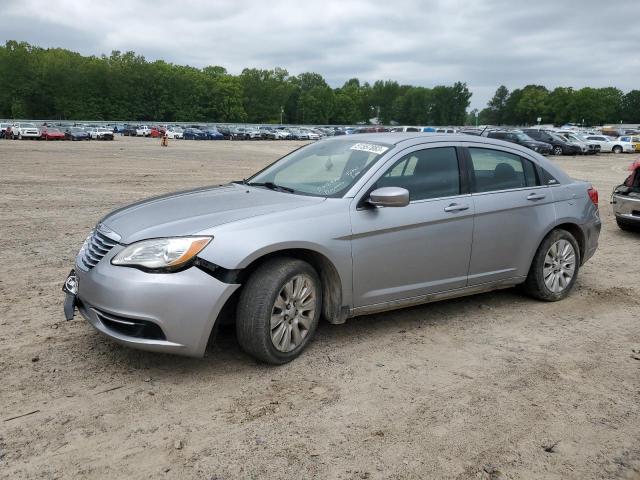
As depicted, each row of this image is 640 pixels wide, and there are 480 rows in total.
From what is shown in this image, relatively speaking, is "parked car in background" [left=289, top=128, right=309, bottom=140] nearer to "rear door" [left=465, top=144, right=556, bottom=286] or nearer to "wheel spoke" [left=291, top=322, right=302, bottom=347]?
"rear door" [left=465, top=144, right=556, bottom=286]

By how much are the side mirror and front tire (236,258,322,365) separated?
2.30 ft

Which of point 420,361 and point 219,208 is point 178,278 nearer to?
point 219,208

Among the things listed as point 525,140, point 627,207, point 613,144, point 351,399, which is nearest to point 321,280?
point 351,399

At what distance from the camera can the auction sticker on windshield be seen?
15.6 ft

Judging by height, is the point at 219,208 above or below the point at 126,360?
above

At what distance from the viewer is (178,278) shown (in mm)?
3629

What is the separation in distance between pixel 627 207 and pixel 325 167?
661cm

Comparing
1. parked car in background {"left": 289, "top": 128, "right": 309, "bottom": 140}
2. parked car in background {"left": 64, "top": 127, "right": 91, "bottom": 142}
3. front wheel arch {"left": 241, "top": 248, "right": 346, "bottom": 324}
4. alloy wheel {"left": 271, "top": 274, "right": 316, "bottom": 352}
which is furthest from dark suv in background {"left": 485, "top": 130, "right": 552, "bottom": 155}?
parked car in background {"left": 289, "top": 128, "right": 309, "bottom": 140}

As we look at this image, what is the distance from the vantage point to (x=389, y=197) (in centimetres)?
423

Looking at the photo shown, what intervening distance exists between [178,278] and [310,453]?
4.38 feet

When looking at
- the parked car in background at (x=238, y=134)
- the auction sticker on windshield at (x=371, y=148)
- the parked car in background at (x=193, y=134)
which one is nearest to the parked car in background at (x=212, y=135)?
the parked car in background at (x=193, y=134)

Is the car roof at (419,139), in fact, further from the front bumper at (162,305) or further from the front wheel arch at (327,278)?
the front bumper at (162,305)

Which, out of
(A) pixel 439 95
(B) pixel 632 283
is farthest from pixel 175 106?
(B) pixel 632 283

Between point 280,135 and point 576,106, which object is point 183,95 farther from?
point 576,106
